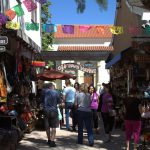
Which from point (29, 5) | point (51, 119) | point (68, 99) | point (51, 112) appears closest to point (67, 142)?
point (51, 119)

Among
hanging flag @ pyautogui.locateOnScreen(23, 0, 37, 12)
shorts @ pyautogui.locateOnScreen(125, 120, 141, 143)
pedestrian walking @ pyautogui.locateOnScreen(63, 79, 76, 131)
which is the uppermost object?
hanging flag @ pyautogui.locateOnScreen(23, 0, 37, 12)

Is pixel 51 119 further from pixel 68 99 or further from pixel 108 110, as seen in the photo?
pixel 68 99

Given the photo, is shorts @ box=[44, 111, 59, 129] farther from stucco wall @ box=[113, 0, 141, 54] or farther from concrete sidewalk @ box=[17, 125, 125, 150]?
stucco wall @ box=[113, 0, 141, 54]

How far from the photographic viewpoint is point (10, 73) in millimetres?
14523

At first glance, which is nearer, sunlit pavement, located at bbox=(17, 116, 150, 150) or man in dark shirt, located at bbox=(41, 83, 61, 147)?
sunlit pavement, located at bbox=(17, 116, 150, 150)

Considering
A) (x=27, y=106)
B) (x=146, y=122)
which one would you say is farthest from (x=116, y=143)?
(x=27, y=106)

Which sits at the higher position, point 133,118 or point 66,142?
point 133,118

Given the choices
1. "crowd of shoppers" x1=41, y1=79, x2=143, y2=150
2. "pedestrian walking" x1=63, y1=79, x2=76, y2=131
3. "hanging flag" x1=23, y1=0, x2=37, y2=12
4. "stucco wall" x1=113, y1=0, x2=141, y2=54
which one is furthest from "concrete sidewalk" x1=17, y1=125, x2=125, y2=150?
"stucco wall" x1=113, y1=0, x2=141, y2=54

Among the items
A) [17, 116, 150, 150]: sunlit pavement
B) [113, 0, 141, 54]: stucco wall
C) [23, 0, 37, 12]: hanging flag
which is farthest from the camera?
[113, 0, 141, 54]: stucco wall

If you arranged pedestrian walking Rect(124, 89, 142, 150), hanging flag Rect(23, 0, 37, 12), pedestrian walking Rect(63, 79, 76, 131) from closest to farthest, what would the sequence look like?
pedestrian walking Rect(124, 89, 142, 150)
hanging flag Rect(23, 0, 37, 12)
pedestrian walking Rect(63, 79, 76, 131)

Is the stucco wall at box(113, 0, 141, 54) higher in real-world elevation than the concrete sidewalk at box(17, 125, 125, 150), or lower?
higher

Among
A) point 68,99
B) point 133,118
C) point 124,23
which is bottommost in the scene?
A: point 133,118

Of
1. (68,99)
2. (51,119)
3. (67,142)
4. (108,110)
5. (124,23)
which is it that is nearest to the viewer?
(51,119)

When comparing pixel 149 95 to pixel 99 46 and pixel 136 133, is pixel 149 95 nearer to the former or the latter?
pixel 136 133
